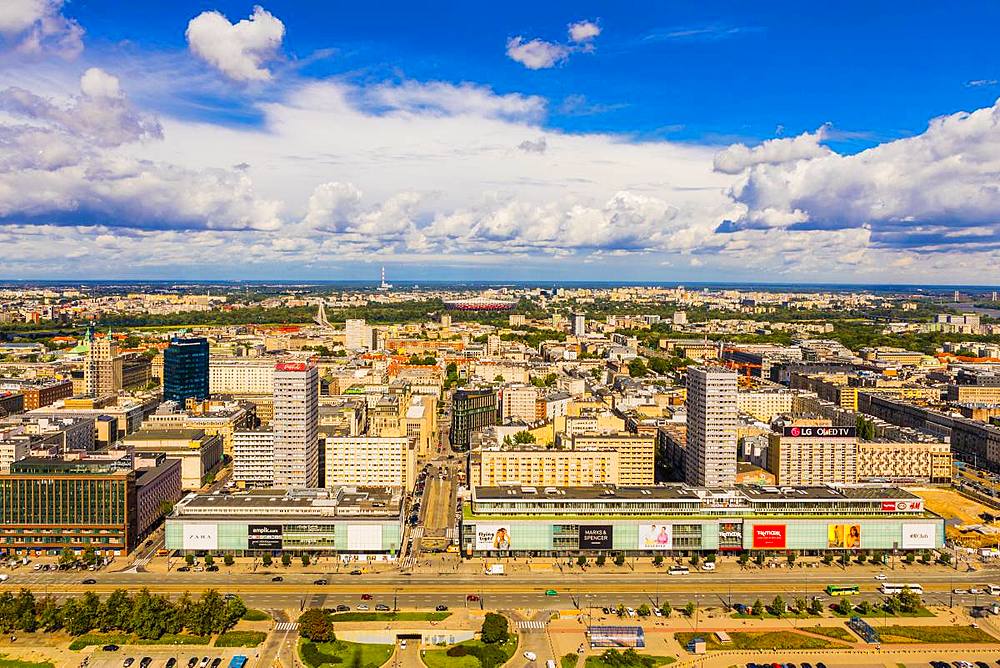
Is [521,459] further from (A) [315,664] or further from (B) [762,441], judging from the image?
(A) [315,664]

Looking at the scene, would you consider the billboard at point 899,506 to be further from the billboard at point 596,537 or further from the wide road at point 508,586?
the billboard at point 596,537

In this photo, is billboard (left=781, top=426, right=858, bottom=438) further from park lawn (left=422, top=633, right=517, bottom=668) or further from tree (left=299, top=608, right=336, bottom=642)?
tree (left=299, top=608, right=336, bottom=642)

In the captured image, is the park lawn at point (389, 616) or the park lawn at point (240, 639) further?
the park lawn at point (389, 616)

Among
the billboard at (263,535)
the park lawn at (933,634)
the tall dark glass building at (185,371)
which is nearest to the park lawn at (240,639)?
the billboard at (263,535)

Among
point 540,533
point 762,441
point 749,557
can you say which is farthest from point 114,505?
point 762,441

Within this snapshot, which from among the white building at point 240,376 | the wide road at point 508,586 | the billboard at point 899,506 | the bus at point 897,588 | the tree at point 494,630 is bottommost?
the wide road at point 508,586

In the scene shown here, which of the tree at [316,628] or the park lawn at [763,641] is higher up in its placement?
the tree at [316,628]

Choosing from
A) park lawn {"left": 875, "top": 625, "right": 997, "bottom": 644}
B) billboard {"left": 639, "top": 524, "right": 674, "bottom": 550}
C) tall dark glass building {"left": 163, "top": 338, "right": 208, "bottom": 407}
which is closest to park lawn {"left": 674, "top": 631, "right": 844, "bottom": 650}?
park lawn {"left": 875, "top": 625, "right": 997, "bottom": 644}
